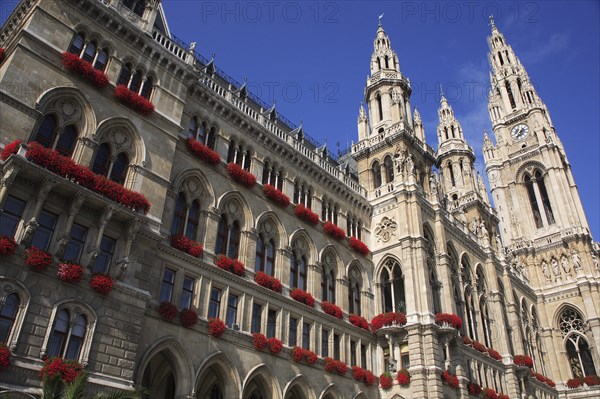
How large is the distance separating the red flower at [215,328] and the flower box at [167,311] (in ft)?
6.73

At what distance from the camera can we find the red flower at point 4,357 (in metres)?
15.5

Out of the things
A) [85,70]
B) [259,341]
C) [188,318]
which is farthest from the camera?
[259,341]

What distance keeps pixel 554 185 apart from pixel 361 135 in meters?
33.3

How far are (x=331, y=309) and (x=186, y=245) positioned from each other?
11761 mm

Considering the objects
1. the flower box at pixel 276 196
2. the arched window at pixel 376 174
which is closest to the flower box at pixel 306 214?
the flower box at pixel 276 196

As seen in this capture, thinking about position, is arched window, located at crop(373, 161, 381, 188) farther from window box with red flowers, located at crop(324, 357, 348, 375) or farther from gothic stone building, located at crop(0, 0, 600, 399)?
window box with red flowers, located at crop(324, 357, 348, 375)

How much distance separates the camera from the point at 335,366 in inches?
1185

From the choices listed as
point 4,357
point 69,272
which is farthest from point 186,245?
point 4,357

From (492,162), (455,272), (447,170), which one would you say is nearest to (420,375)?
(455,272)

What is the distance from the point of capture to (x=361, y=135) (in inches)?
1880

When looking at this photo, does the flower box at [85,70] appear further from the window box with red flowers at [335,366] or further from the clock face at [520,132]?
the clock face at [520,132]

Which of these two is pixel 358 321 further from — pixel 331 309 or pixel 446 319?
pixel 446 319

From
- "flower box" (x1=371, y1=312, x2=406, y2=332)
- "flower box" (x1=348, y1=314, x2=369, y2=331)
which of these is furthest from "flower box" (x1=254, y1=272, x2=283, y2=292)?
"flower box" (x1=371, y1=312, x2=406, y2=332)

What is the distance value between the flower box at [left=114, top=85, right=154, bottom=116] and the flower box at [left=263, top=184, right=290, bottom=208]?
9.26 metres
